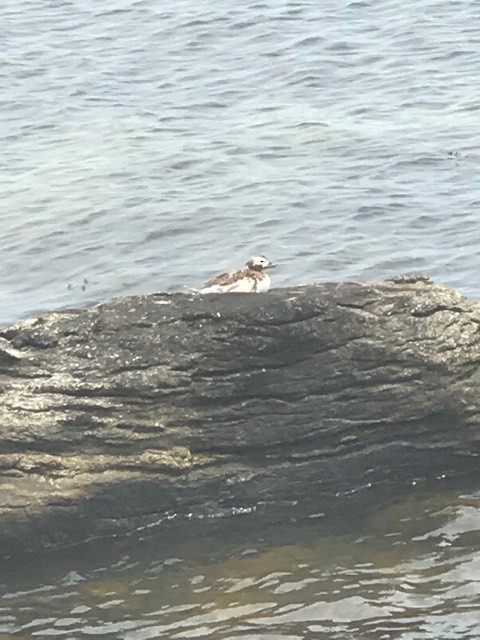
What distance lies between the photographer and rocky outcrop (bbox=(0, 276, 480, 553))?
10672mm

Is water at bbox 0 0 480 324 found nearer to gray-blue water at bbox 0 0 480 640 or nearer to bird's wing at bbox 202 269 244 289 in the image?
gray-blue water at bbox 0 0 480 640

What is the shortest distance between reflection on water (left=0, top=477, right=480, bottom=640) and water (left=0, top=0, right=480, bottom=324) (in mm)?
5544

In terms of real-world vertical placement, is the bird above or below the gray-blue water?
above

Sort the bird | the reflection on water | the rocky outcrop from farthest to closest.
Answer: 1. the bird
2. the rocky outcrop
3. the reflection on water

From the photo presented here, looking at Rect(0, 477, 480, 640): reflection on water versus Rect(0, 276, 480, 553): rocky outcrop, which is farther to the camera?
Rect(0, 276, 480, 553): rocky outcrop

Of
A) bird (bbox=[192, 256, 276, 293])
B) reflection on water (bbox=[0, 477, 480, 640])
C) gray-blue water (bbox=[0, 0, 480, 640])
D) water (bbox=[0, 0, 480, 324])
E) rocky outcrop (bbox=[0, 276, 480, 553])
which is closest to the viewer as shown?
reflection on water (bbox=[0, 477, 480, 640])

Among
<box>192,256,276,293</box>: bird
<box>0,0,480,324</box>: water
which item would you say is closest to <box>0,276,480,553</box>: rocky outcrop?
<box>192,256,276,293</box>: bird

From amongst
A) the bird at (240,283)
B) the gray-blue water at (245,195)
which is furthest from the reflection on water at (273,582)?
the bird at (240,283)

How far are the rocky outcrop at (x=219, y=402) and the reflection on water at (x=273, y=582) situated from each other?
0.97 ft

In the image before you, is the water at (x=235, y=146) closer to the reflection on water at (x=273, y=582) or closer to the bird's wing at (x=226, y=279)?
the bird's wing at (x=226, y=279)

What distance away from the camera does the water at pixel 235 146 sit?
1792 centimetres

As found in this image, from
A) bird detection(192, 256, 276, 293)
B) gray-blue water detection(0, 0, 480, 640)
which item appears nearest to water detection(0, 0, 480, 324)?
gray-blue water detection(0, 0, 480, 640)

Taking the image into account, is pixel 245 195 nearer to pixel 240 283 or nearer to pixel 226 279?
pixel 226 279

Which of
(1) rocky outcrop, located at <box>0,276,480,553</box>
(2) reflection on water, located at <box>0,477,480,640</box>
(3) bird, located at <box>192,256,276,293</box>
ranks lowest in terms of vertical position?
(2) reflection on water, located at <box>0,477,480,640</box>
